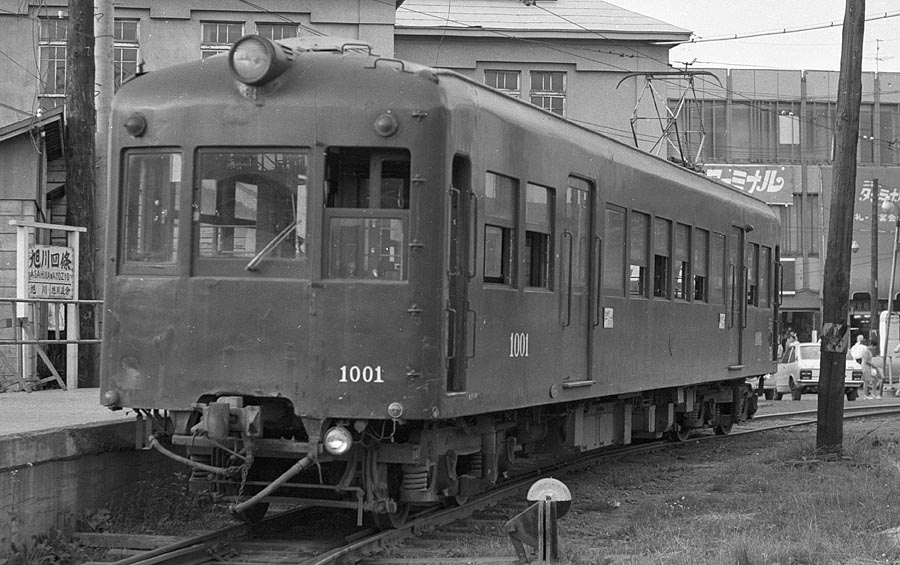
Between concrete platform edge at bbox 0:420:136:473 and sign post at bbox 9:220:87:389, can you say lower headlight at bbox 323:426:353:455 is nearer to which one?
concrete platform edge at bbox 0:420:136:473

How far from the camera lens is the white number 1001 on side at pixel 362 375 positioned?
7.89m

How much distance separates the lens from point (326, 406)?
7.90 m

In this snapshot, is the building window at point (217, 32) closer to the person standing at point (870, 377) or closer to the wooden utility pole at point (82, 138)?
the wooden utility pole at point (82, 138)

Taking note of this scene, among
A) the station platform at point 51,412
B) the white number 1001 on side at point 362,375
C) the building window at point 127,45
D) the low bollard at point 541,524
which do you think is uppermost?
the building window at point 127,45

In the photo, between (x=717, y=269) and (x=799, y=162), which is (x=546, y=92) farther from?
(x=717, y=269)

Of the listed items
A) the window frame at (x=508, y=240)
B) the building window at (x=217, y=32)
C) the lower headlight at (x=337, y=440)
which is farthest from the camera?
the building window at (x=217, y=32)

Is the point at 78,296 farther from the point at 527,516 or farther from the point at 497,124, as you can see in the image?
the point at 527,516

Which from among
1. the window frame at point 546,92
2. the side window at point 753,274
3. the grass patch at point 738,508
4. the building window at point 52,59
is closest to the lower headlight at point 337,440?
the grass patch at point 738,508

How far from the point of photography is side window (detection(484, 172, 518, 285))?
8781mm

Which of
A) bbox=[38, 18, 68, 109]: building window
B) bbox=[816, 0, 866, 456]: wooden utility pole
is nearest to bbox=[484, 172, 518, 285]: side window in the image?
bbox=[816, 0, 866, 456]: wooden utility pole

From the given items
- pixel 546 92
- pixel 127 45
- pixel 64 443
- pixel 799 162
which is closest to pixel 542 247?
pixel 64 443

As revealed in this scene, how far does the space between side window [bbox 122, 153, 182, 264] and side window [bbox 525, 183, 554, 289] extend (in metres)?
2.66

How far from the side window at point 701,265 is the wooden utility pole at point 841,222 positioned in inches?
55.0

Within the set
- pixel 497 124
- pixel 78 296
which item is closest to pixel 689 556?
pixel 497 124
